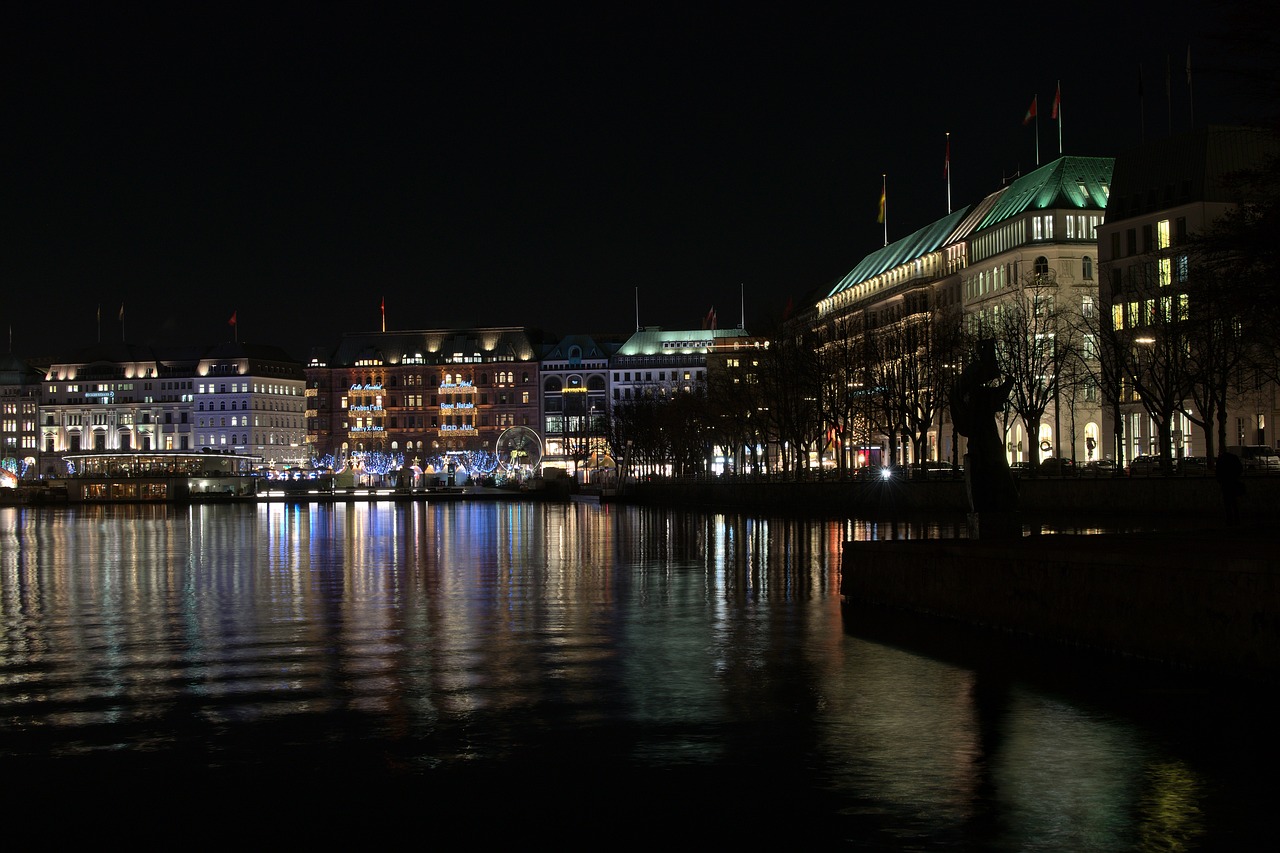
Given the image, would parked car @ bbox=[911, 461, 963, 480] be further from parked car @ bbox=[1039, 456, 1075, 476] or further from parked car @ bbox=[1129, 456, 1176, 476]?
parked car @ bbox=[1129, 456, 1176, 476]

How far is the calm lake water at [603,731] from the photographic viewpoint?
42.2 feet

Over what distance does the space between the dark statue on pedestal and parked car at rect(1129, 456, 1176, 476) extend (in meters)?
42.1

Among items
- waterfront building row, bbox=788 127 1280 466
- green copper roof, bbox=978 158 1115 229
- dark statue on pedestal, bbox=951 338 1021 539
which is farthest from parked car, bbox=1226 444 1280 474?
green copper roof, bbox=978 158 1115 229

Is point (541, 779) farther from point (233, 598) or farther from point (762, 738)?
point (233, 598)

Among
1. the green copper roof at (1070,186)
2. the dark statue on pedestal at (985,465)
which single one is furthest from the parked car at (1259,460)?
the green copper roof at (1070,186)

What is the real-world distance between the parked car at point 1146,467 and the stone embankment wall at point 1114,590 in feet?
150

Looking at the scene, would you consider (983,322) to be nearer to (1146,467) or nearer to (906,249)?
(1146,467)

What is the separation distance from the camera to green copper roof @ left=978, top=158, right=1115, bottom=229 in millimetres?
123750

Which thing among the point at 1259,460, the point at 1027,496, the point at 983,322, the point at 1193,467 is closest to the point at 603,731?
the point at 1027,496

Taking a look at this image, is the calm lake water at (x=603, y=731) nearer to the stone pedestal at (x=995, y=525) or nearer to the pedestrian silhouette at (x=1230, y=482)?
the stone pedestal at (x=995, y=525)

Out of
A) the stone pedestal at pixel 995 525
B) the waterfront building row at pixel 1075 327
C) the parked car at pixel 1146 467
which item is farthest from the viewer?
the waterfront building row at pixel 1075 327

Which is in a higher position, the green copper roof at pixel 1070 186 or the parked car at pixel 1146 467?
the green copper roof at pixel 1070 186

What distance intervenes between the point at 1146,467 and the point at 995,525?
5190 centimetres

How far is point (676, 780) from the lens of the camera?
1423 cm
